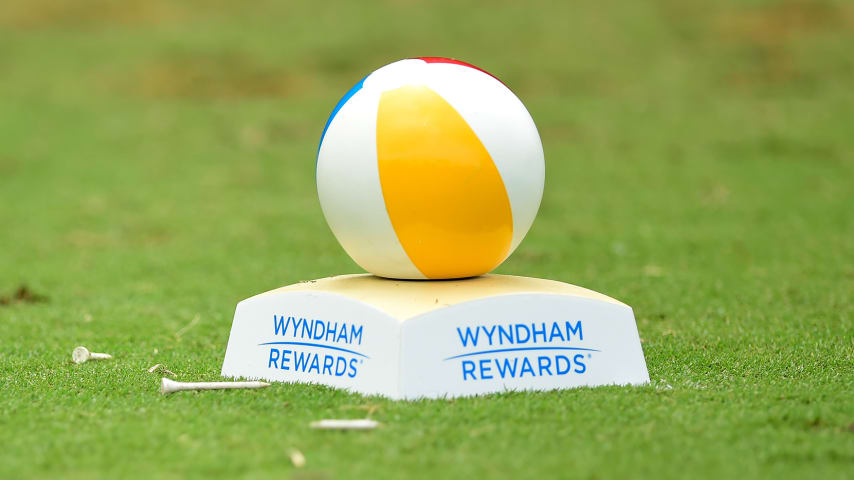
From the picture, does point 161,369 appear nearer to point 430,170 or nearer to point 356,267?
point 430,170

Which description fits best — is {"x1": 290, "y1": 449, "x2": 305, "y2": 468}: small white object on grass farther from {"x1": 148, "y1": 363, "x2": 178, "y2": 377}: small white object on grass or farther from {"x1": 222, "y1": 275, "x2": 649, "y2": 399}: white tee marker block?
{"x1": 148, "y1": 363, "x2": 178, "y2": 377}: small white object on grass

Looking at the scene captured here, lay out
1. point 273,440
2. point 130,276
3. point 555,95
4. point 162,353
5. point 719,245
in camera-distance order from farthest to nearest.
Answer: point 555,95, point 719,245, point 130,276, point 162,353, point 273,440

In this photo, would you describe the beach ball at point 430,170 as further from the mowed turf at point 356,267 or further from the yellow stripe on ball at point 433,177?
the mowed turf at point 356,267

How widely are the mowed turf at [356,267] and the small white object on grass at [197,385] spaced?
0.05 meters

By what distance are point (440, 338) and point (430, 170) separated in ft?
2.61

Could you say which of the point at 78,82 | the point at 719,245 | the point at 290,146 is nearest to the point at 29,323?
the point at 719,245

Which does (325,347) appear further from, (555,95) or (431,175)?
(555,95)

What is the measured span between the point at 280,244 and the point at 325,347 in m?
4.94

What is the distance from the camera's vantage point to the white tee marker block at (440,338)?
15.1ft

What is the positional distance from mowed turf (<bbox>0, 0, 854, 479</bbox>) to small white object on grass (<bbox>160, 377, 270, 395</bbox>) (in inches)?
2.1

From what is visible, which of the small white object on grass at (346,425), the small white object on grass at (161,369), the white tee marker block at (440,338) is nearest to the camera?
the small white object on grass at (346,425)

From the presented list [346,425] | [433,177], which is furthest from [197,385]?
[433,177]

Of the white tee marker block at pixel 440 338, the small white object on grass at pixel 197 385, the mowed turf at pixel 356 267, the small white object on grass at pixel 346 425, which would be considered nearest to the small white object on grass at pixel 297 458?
the mowed turf at pixel 356 267

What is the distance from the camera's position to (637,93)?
52.3ft
